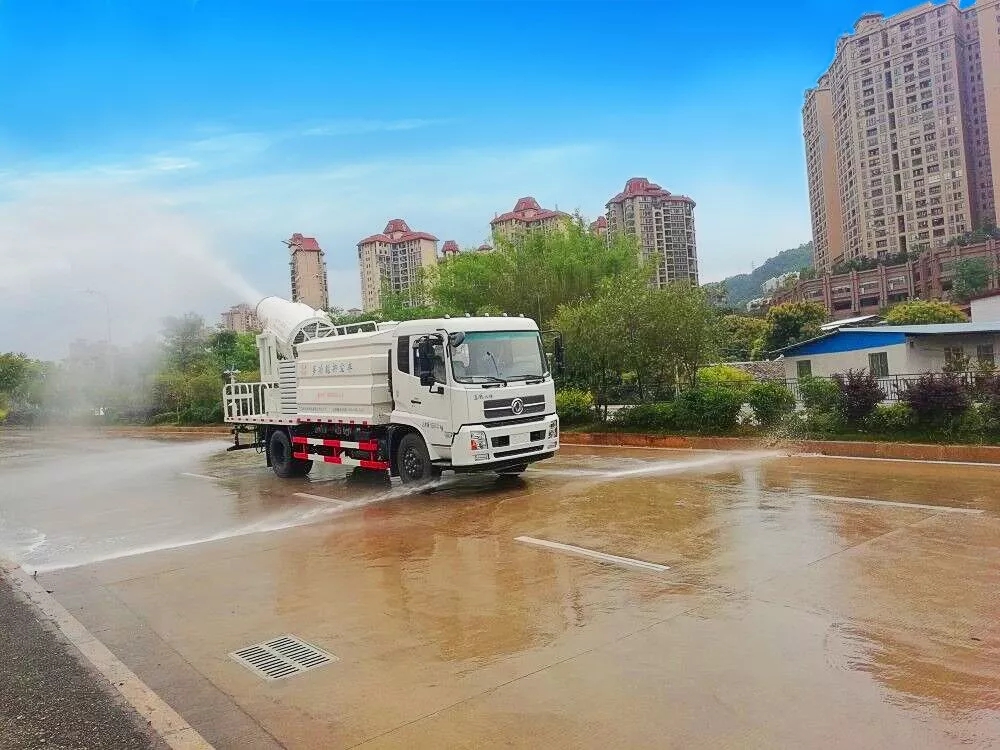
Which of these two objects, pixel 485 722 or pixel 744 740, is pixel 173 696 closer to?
pixel 485 722

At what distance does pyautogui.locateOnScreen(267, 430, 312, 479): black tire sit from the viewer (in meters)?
15.0

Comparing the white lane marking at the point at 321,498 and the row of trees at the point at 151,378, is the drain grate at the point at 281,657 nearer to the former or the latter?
the white lane marking at the point at 321,498

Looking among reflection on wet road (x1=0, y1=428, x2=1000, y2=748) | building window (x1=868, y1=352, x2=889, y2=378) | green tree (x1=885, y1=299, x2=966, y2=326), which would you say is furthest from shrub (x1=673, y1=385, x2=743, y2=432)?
green tree (x1=885, y1=299, x2=966, y2=326)

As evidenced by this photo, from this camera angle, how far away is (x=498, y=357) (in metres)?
11.0

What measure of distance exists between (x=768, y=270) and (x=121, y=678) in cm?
19530

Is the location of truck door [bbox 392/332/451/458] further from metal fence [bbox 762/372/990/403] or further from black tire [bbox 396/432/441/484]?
metal fence [bbox 762/372/990/403]

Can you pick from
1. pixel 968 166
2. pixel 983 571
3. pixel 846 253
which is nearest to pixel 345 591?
pixel 983 571

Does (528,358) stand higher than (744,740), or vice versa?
(528,358)

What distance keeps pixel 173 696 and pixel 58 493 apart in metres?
12.6

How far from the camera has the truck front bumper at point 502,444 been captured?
10.6 meters

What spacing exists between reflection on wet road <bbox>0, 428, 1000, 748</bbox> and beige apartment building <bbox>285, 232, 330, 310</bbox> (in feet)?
54.0

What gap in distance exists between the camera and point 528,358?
11.4 meters

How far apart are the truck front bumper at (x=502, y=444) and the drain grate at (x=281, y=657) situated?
17.7 feet

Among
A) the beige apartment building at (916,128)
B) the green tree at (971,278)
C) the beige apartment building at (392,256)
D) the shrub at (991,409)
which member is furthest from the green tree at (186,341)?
the beige apartment building at (916,128)
